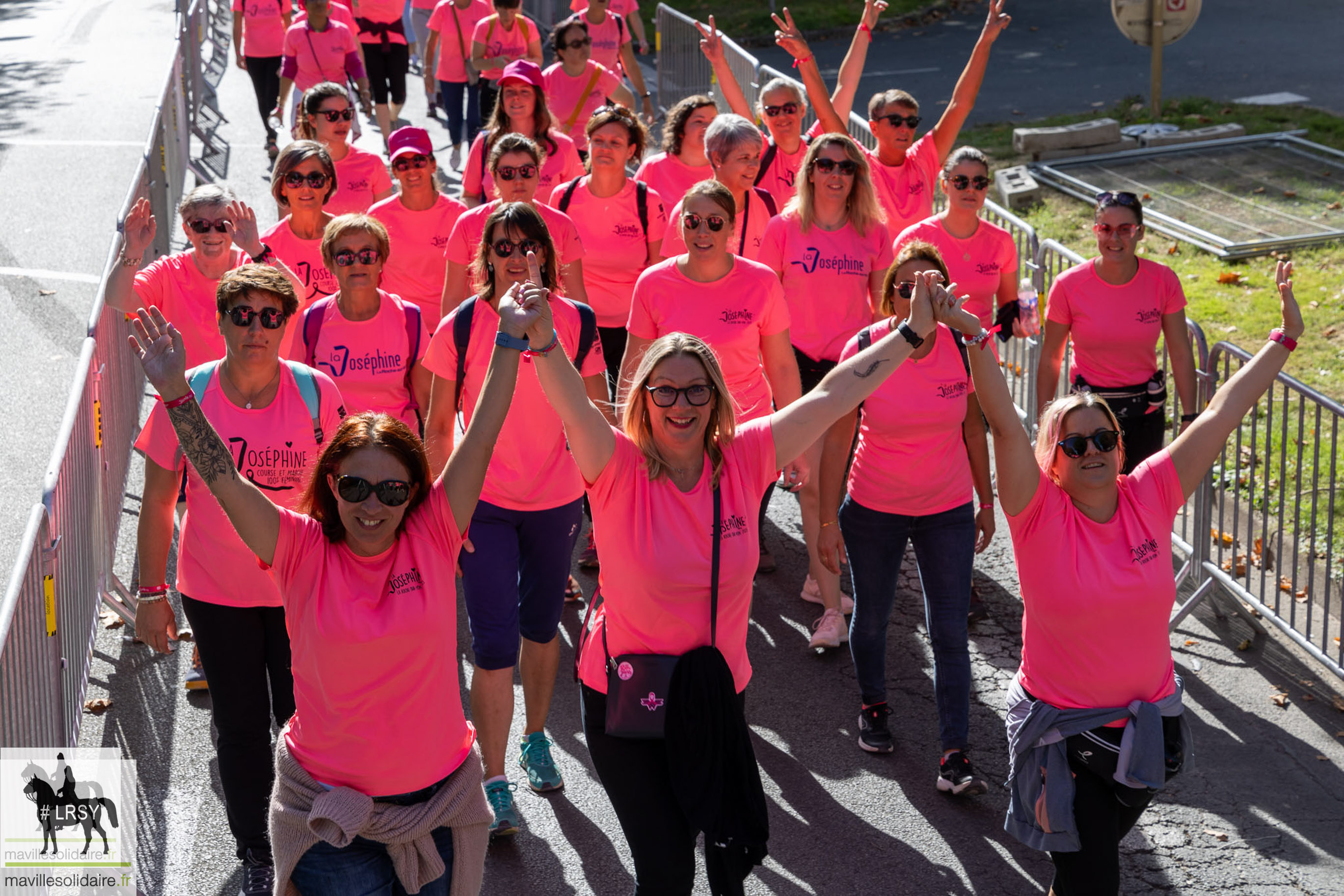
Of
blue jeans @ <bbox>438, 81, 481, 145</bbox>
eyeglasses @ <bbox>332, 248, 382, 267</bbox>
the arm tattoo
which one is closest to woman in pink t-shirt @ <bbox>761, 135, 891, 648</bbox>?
eyeglasses @ <bbox>332, 248, 382, 267</bbox>

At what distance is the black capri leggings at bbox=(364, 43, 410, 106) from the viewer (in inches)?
644

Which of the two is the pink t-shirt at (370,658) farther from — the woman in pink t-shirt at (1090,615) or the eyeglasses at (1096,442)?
the eyeglasses at (1096,442)

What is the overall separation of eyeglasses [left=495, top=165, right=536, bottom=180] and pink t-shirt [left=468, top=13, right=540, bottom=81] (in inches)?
236

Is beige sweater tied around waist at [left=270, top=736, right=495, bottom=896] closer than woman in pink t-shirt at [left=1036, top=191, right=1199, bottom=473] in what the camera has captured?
Yes

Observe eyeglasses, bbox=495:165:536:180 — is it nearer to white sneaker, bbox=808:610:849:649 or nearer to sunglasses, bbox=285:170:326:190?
sunglasses, bbox=285:170:326:190

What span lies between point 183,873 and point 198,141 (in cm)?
1394

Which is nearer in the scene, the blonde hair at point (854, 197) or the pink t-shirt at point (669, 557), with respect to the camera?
the pink t-shirt at point (669, 557)

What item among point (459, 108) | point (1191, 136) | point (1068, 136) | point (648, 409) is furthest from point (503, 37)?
point (648, 409)

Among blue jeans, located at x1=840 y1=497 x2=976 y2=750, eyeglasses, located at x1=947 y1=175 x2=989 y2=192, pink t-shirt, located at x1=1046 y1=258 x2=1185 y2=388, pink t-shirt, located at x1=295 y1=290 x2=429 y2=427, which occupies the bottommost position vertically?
blue jeans, located at x1=840 y1=497 x2=976 y2=750

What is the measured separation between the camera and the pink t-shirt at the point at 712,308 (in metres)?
6.75

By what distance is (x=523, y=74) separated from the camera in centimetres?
945

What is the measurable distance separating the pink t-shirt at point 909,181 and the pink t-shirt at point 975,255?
1346 millimetres

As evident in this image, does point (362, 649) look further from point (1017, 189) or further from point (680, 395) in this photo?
point (1017, 189)

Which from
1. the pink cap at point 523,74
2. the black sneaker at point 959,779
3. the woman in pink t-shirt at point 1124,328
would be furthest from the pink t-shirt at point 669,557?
the pink cap at point 523,74
